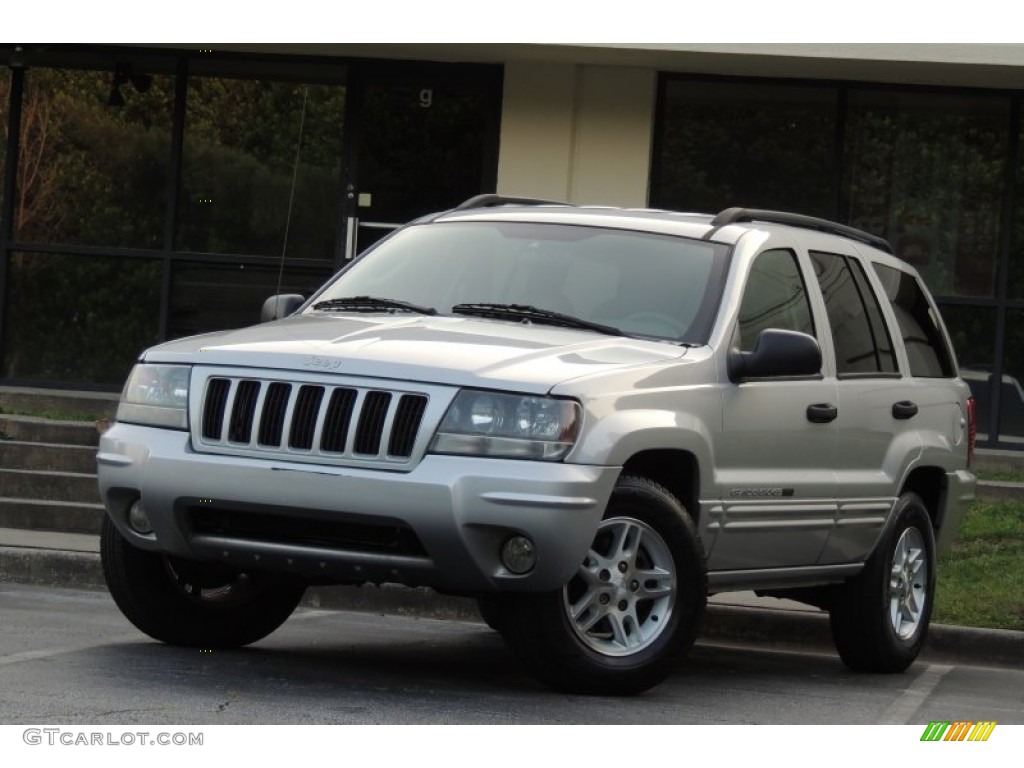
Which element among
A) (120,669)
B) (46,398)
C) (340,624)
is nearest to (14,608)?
(340,624)

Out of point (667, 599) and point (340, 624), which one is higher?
point (667, 599)

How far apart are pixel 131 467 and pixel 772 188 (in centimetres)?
1016

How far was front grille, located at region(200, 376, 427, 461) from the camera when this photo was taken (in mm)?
6598

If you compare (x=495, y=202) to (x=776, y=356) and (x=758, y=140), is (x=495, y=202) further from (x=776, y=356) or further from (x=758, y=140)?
(x=758, y=140)

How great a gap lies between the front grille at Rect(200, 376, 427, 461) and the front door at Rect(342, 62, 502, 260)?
31.9 feet

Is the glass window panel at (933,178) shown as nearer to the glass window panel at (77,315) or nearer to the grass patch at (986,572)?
the grass patch at (986,572)

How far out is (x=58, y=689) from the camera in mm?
6645

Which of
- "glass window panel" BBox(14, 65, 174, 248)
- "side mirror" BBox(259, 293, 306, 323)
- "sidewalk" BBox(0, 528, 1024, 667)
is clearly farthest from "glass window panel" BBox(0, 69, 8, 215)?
"side mirror" BBox(259, 293, 306, 323)

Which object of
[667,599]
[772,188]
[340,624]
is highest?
[772,188]

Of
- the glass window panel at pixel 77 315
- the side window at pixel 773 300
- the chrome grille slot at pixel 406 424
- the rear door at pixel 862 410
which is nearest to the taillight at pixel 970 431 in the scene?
the rear door at pixel 862 410

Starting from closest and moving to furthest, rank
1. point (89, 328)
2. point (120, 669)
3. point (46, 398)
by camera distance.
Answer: point (120, 669) → point (46, 398) → point (89, 328)

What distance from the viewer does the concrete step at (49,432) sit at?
45.8 ft
